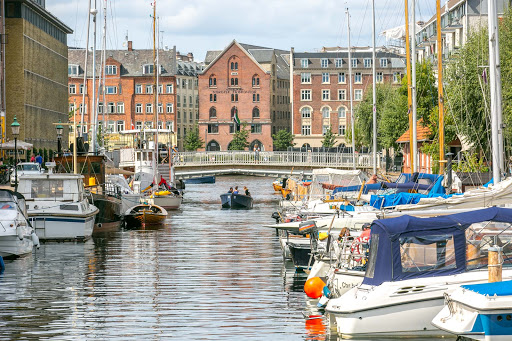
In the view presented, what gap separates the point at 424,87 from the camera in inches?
3024

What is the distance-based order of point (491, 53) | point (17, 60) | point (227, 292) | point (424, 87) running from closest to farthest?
point (227, 292) < point (491, 53) < point (424, 87) < point (17, 60)

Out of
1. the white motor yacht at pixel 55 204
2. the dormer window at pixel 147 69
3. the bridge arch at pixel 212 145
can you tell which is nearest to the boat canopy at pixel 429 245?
the white motor yacht at pixel 55 204

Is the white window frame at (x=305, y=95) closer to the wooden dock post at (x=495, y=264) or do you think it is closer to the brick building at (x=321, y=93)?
the brick building at (x=321, y=93)

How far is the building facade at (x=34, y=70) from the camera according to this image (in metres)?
83.5

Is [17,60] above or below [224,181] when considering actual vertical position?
above

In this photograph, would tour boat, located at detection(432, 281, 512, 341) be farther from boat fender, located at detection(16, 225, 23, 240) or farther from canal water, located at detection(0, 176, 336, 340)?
boat fender, located at detection(16, 225, 23, 240)

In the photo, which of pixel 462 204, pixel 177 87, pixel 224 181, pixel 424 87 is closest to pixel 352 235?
pixel 462 204

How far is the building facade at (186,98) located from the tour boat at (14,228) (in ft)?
420

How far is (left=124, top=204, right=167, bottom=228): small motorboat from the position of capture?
57.2m

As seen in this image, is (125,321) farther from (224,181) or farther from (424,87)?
(224,181)

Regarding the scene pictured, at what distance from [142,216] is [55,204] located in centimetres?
1405

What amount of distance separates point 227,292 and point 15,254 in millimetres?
10833

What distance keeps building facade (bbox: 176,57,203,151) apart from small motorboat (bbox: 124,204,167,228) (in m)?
107

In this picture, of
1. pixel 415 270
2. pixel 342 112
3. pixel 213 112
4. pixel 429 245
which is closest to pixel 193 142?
pixel 213 112
